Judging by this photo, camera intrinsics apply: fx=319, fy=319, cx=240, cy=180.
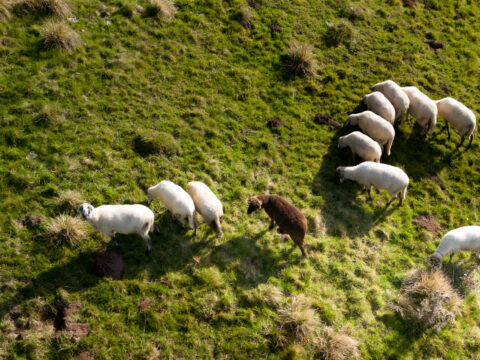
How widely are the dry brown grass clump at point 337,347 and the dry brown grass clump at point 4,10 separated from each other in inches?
617

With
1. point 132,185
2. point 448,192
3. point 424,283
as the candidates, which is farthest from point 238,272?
point 448,192

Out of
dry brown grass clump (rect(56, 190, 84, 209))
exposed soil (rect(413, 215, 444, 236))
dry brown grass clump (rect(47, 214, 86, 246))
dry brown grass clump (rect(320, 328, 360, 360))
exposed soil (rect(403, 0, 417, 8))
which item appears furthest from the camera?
exposed soil (rect(403, 0, 417, 8))

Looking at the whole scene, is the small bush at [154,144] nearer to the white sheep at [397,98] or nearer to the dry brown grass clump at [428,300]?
the dry brown grass clump at [428,300]

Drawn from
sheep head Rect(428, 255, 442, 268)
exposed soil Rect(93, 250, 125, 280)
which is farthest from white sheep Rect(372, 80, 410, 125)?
exposed soil Rect(93, 250, 125, 280)

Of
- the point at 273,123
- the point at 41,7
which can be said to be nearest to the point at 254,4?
the point at 273,123

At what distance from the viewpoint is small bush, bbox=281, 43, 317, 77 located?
1436cm

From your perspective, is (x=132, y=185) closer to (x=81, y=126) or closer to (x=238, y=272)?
(x=81, y=126)

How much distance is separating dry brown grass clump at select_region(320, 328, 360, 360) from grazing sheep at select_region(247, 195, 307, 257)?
2377 millimetres

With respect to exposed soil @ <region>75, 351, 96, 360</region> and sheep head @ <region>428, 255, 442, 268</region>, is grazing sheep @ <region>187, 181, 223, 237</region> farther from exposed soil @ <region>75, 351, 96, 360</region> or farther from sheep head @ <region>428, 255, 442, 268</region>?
sheep head @ <region>428, 255, 442, 268</region>

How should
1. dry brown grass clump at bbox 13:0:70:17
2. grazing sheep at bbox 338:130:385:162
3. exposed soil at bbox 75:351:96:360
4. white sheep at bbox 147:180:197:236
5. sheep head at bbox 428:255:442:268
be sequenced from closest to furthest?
exposed soil at bbox 75:351:96:360 < white sheep at bbox 147:180:197:236 < sheep head at bbox 428:255:442:268 < grazing sheep at bbox 338:130:385:162 < dry brown grass clump at bbox 13:0:70:17

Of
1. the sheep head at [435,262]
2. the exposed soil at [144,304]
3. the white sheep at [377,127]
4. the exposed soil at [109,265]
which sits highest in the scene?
the white sheep at [377,127]

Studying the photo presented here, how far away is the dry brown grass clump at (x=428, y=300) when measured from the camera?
8.62 meters

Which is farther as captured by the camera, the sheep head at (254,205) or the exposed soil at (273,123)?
the exposed soil at (273,123)

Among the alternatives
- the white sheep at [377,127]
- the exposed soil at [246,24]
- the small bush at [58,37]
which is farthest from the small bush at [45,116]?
the white sheep at [377,127]
